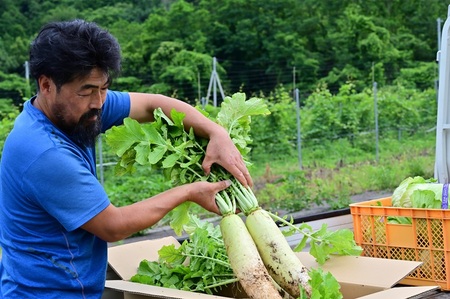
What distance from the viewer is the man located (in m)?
2.40

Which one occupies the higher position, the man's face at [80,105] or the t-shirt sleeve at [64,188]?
the man's face at [80,105]

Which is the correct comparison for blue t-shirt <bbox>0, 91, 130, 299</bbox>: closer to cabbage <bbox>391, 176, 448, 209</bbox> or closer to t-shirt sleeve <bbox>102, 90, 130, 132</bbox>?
t-shirt sleeve <bbox>102, 90, 130, 132</bbox>

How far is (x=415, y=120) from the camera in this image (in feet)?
64.3

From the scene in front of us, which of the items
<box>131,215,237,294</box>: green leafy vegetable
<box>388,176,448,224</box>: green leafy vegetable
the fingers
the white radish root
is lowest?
→ <box>131,215,237,294</box>: green leafy vegetable

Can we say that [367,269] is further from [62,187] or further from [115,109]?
[62,187]

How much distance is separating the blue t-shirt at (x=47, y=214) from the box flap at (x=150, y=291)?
19 centimetres

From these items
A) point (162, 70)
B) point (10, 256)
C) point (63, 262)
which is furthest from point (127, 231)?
point (162, 70)

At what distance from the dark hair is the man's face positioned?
28 millimetres

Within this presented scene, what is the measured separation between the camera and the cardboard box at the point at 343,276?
2672 millimetres

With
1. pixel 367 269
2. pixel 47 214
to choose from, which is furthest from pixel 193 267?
pixel 47 214

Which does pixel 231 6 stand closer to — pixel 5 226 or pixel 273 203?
pixel 273 203

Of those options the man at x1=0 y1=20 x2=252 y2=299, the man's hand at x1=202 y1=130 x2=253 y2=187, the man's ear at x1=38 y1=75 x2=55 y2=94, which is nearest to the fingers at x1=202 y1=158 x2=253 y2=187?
the man's hand at x1=202 y1=130 x2=253 y2=187

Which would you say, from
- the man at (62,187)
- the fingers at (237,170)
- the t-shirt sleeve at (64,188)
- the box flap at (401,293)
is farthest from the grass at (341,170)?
the t-shirt sleeve at (64,188)

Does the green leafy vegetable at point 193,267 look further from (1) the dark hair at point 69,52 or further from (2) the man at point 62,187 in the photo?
(1) the dark hair at point 69,52
